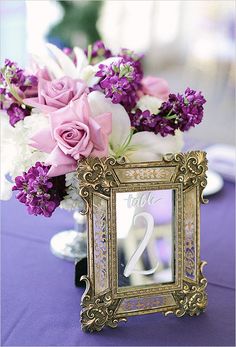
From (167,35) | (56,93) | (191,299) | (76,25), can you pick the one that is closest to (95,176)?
(56,93)

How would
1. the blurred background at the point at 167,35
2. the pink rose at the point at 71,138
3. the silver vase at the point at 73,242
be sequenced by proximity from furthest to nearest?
the blurred background at the point at 167,35 → the silver vase at the point at 73,242 → the pink rose at the point at 71,138

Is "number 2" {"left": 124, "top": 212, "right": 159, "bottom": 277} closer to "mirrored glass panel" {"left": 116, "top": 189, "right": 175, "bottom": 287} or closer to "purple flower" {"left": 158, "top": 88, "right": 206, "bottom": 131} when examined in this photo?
"mirrored glass panel" {"left": 116, "top": 189, "right": 175, "bottom": 287}

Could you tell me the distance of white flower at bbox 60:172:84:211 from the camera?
0.79 m

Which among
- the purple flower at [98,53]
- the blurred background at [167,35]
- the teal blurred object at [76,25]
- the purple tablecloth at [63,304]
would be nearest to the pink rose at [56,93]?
the purple flower at [98,53]

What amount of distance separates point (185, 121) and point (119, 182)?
0.53 ft

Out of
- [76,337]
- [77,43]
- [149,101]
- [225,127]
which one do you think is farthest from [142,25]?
[76,337]

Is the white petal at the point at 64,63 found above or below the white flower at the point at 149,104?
above

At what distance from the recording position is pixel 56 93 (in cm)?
81

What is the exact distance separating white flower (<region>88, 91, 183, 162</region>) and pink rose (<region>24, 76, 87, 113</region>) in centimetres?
4

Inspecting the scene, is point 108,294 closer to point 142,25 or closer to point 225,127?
point 225,127

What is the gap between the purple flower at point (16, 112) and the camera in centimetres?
85

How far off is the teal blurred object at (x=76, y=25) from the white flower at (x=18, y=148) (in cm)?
302

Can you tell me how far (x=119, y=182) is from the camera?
75cm

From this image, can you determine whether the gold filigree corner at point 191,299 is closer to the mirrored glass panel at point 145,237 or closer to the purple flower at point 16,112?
the mirrored glass panel at point 145,237
